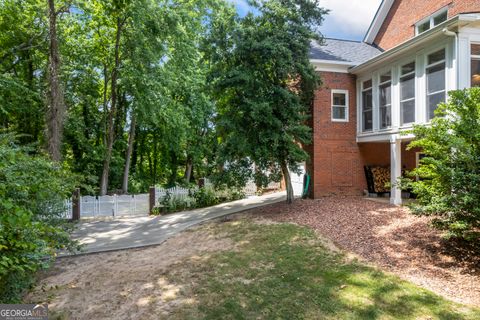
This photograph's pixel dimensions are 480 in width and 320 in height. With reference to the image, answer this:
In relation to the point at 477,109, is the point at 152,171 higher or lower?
lower

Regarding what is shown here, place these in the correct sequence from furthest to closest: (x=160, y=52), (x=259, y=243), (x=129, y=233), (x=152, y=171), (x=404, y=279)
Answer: (x=152, y=171), (x=160, y=52), (x=129, y=233), (x=259, y=243), (x=404, y=279)

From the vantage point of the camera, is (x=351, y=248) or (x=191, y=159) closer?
(x=351, y=248)

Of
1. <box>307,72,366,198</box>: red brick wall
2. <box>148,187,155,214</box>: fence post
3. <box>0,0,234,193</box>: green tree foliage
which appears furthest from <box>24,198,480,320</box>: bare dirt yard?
<box>0,0,234,193</box>: green tree foliage

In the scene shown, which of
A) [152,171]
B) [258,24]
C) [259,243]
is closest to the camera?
[259,243]

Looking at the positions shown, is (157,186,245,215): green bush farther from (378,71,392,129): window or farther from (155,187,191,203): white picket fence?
(378,71,392,129): window

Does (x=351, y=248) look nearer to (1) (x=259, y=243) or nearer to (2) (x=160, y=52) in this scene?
(1) (x=259, y=243)

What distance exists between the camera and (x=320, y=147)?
12.5 metres

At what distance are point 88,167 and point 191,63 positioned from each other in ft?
29.9

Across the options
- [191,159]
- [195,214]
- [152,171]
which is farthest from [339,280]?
[152,171]

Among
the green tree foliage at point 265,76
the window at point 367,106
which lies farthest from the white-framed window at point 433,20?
the green tree foliage at point 265,76

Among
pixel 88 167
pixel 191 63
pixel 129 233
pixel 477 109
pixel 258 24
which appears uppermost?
pixel 191 63

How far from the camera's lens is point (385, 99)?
1157 cm

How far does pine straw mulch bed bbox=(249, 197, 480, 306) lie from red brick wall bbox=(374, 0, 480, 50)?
27.9 feet

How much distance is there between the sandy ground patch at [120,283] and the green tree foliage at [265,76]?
3895 millimetres
